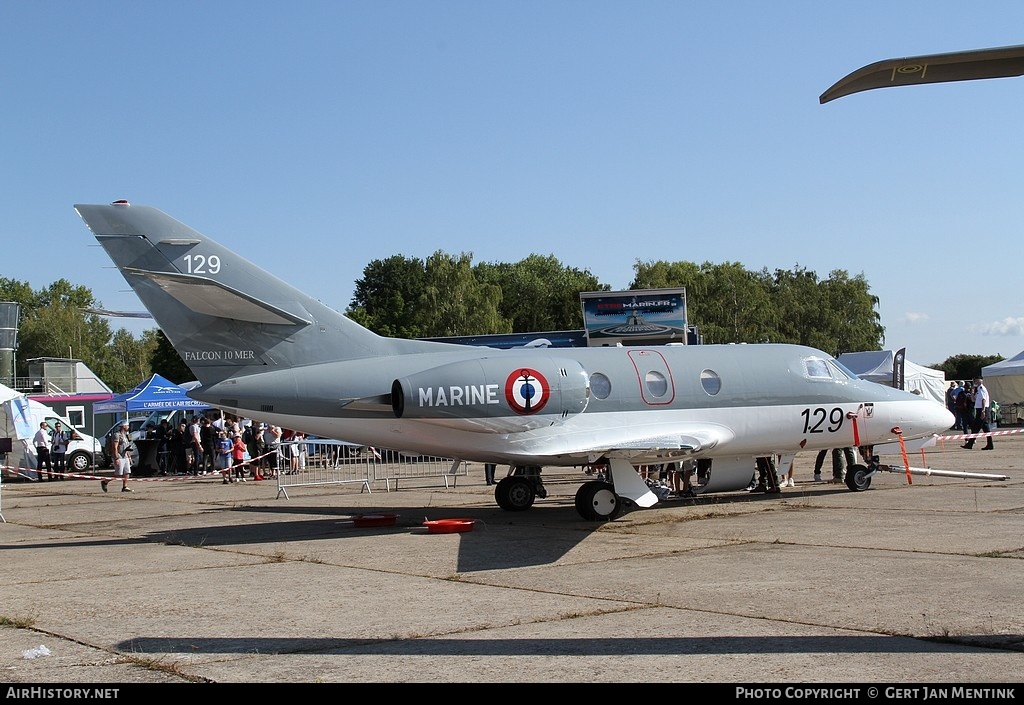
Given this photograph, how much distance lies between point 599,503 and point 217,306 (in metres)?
6.22

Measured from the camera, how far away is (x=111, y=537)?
50.1ft

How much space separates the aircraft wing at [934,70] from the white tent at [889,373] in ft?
98.6

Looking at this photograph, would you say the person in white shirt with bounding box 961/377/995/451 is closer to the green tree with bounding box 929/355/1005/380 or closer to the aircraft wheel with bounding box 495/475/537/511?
the aircraft wheel with bounding box 495/475/537/511

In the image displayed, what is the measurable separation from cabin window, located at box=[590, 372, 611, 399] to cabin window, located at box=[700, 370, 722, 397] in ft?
5.60

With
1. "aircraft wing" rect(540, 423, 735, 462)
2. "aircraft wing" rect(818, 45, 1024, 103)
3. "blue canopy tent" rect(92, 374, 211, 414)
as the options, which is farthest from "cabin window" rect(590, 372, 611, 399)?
"blue canopy tent" rect(92, 374, 211, 414)

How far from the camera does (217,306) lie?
14.1 m

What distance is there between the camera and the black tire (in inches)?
1411

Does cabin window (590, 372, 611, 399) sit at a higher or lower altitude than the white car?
higher

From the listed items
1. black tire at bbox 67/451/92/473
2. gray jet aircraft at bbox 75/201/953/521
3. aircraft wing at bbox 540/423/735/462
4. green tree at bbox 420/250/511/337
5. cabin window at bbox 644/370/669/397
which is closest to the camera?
gray jet aircraft at bbox 75/201/953/521

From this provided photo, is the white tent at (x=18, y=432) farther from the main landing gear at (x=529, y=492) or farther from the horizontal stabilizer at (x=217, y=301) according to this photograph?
the horizontal stabilizer at (x=217, y=301)

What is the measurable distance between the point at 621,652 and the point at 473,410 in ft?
25.5

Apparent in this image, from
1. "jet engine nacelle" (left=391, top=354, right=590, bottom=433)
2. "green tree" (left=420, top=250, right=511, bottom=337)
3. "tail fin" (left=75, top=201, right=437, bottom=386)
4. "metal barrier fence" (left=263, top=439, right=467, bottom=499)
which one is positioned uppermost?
"green tree" (left=420, top=250, right=511, bottom=337)

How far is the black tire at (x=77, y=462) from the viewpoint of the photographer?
35844mm

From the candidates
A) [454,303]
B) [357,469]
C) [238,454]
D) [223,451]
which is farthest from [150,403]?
[454,303]
